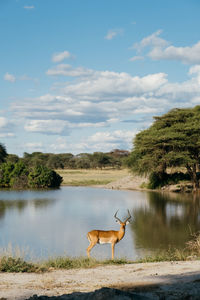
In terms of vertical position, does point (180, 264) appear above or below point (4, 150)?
below

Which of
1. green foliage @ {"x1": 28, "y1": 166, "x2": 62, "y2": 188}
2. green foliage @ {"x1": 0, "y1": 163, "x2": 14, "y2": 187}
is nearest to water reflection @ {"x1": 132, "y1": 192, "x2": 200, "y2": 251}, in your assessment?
green foliage @ {"x1": 28, "y1": 166, "x2": 62, "y2": 188}

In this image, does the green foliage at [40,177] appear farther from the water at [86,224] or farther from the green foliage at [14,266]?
the green foliage at [14,266]

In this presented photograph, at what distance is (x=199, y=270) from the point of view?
7.22 metres

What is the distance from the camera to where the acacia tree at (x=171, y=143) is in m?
30.7

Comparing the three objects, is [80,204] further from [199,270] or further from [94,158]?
[94,158]

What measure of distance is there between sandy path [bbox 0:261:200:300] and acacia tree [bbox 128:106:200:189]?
22840 millimetres

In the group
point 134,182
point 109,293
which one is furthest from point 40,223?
point 134,182

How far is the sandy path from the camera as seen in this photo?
5754 millimetres

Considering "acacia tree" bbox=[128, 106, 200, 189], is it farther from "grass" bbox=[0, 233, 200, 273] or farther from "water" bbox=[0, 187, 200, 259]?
"grass" bbox=[0, 233, 200, 273]

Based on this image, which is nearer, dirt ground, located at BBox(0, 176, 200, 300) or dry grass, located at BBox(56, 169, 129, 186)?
dirt ground, located at BBox(0, 176, 200, 300)

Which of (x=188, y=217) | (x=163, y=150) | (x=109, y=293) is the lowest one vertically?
(x=188, y=217)

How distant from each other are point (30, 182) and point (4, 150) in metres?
14.6

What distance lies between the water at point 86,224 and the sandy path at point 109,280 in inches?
103

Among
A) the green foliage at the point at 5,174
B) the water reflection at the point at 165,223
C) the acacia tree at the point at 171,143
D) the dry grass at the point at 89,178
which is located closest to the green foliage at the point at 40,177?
the green foliage at the point at 5,174
